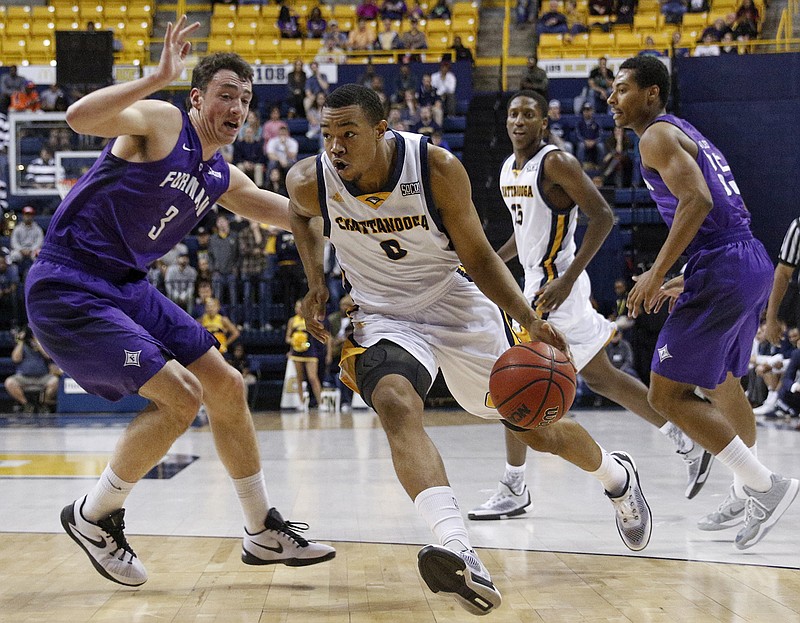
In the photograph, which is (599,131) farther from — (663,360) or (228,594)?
(228,594)

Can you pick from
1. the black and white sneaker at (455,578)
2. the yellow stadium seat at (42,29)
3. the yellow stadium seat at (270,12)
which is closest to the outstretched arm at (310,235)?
the black and white sneaker at (455,578)

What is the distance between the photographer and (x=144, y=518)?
16.6ft

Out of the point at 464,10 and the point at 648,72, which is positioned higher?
the point at 464,10

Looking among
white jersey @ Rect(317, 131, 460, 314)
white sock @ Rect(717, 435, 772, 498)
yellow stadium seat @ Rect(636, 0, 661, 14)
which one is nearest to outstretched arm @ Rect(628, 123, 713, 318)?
white sock @ Rect(717, 435, 772, 498)

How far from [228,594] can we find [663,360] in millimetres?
2134

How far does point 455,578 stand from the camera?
288cm

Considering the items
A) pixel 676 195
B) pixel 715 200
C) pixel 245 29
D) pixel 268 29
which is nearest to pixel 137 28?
pixel 245 29

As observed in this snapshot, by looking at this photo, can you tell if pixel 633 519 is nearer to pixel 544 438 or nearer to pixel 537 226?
pixel 544 438

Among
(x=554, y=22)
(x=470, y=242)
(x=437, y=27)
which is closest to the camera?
(x=470, y=242)

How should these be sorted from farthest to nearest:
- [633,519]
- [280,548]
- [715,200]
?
1. [715,200]
2. [633,519]
3. [280,548]

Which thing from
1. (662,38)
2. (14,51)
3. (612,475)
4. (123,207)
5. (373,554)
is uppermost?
(662,38)

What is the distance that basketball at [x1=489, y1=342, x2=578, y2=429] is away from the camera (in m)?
3.47

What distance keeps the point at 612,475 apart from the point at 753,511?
0.67 metres

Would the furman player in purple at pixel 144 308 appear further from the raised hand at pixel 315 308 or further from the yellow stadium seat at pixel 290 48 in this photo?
the yellow stadium seat at pixel 290 48
